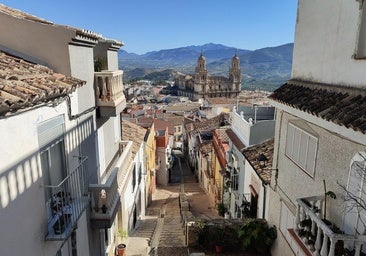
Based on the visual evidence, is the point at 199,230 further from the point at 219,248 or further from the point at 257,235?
the point at 257,235

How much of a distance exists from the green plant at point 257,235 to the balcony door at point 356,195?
5.21 metres

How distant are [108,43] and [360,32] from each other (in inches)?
342

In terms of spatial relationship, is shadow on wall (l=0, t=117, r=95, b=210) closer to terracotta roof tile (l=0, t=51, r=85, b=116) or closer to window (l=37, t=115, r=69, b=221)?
window (l=37, t=115, r=69, b=221)

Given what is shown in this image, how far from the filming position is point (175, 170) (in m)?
53.6

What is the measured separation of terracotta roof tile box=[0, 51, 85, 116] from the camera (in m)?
4.64

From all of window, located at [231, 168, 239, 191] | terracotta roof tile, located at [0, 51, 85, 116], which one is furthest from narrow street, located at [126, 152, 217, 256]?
terracotta roof tile, located at [0, 51, 85, 116]

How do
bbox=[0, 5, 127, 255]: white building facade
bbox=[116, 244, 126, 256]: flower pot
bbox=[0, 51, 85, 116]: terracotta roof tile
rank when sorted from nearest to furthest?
1. bbox=[0, 51, 85, 116]: terracotta roof tile
2. bbox=[0, 5, 127, 255]: white building facade
3. bbox=[116, 244, 126, 256]: flower pot

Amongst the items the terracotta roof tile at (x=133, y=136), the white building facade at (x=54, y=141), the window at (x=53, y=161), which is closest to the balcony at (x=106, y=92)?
the white building facade at (x=54, y=141)

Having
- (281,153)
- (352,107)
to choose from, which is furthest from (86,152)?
(352,107)

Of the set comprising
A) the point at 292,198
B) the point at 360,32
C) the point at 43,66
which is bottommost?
the point at 292,198

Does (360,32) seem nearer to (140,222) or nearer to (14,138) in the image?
(14,138)

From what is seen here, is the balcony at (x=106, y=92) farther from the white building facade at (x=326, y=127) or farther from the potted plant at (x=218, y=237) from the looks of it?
the potted plant at (x=218, y=237)

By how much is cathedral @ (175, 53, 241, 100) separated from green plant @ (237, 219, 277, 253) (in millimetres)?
145603

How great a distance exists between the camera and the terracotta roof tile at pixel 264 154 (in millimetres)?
12376
